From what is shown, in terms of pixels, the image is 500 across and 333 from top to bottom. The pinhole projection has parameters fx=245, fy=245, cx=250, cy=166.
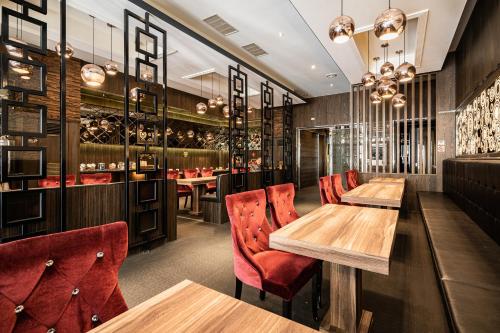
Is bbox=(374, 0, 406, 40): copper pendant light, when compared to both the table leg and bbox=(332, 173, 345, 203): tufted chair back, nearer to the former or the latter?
bbox=(332, 173, 345, 203): tufted chair back

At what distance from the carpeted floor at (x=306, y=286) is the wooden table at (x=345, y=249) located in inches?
13.4

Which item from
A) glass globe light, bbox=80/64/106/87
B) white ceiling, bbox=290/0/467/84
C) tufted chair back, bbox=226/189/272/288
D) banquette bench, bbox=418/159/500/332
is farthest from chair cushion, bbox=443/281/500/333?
glass globe light, bbox=80/64/106/87

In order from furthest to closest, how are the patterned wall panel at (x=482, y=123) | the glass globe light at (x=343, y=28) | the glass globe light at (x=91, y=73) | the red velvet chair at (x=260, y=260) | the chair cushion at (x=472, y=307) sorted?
1. the glass globe light at (x=91, y=73)
2. the patterned wall panel at (x=482, y=123)
3. the glass globe light at (x=343, y=28)
4. the red velvet chair at (x=260, y=260)
5. the chair cushion at (x=472, y=307)

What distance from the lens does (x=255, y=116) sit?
10.8 metres

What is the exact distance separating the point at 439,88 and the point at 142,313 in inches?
284

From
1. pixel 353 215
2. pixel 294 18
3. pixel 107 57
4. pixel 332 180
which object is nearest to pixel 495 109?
pixel 332 180

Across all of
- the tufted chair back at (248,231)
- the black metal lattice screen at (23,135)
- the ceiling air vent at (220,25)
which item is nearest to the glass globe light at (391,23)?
the tufted chair back at (248,231)

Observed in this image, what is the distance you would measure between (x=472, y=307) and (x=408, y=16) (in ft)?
13.1

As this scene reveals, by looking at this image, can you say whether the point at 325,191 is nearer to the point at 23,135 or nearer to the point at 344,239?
Result: the point at 344,239

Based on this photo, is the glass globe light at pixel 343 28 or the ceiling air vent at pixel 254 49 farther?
the ceiling air vent at pixel 254 49

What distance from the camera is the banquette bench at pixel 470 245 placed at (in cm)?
134

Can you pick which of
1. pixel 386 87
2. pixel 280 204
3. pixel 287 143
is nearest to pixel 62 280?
pixel 280 204

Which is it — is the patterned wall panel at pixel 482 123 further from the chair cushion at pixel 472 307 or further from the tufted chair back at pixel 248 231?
the tufted chair back at pixel 248 231

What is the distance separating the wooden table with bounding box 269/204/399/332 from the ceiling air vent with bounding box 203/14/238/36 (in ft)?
12.5
